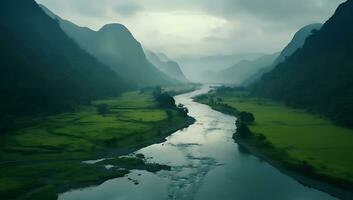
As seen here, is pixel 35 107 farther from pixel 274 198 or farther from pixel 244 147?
pixel 274 198

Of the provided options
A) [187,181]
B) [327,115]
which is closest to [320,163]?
[187,181]

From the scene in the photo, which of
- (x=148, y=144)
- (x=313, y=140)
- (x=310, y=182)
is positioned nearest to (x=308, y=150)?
(x=313, y=140)

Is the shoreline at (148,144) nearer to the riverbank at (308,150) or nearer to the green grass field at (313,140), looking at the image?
the riverbank at (308,150)

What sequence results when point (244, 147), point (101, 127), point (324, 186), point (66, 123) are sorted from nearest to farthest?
point (324, 186) → point (244, 147) → point (101, 127) → point (66, 123)

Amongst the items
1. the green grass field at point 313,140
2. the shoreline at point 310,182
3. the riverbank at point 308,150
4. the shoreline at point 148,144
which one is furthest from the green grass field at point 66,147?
the green grass field at point 313,140

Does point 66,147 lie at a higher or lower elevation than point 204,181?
→ higher

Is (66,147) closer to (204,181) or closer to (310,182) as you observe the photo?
(204,181)
